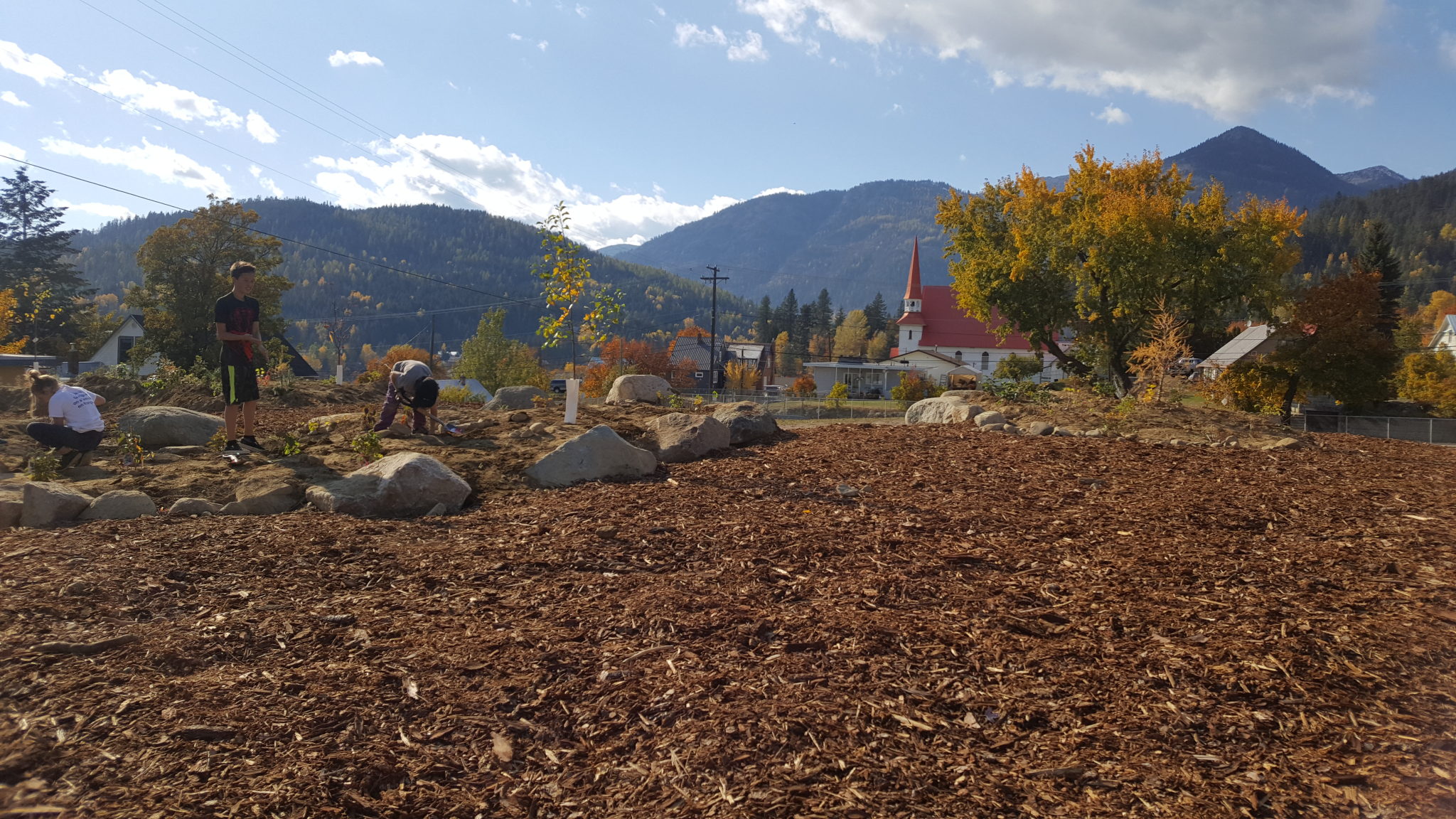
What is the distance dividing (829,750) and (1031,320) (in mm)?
27784

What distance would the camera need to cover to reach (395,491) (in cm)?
553

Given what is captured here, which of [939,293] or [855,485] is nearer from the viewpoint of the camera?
[855,485]

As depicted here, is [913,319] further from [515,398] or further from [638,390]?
[515,398]

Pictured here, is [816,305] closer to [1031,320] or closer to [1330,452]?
[1031,320]

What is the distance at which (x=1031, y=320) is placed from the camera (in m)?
27.5

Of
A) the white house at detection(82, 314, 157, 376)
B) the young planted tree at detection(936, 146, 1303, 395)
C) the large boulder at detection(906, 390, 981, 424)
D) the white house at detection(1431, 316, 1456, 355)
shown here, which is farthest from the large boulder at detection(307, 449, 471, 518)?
the white house at detection(1431, 316, 1456, 355)

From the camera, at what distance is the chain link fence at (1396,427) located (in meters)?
25.0

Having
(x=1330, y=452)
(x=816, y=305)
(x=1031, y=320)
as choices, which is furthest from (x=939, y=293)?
(x=1330, y=452)

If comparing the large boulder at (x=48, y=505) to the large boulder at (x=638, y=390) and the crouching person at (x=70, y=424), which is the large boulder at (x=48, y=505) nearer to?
the crouching person at (x=70, y=424)

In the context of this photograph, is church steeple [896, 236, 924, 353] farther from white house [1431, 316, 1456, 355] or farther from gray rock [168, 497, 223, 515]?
gray rock [168, 497, 223, 515]

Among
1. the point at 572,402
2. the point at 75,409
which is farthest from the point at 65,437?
the point at 572,402

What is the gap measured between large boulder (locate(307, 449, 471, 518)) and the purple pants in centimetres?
240

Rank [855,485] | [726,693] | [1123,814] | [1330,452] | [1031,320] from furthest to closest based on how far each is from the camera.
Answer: [1031,320]
[1330,452]
[855,485]
[726,693]
[1123,814]

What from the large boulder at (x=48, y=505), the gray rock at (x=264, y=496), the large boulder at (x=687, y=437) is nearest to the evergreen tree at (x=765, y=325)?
the large boulder at (x=687, y=437)
